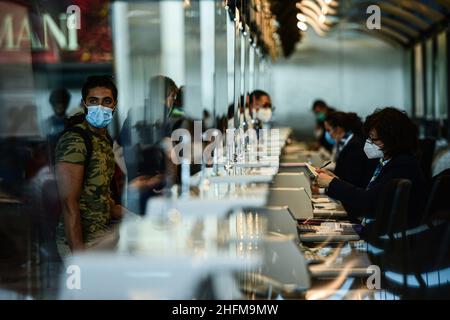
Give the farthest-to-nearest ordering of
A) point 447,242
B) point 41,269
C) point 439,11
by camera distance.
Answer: point 439,11 < point 41,269 < point 447,242

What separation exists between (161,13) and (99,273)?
487cm

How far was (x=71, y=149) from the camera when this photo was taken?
14.5 feet

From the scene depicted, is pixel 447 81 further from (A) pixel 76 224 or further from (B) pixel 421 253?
(A) pixel 76 224

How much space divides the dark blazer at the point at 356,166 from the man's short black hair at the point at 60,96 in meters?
2.99

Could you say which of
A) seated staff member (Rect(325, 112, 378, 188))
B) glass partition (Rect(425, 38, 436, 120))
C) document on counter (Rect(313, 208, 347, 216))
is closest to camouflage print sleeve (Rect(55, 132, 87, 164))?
document on counter (Rect(313, 208, 347, 216))

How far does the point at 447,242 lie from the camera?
4.71 metres

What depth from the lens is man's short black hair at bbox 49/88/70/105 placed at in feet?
30.5

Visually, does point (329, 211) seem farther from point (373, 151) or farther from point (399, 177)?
point (399, 177)

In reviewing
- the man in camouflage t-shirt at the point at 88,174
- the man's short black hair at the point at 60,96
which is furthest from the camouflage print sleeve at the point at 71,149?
the man's short black hair at the point at 60,96

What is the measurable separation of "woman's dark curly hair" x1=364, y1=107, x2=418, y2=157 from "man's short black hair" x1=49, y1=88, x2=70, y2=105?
15.4 ft

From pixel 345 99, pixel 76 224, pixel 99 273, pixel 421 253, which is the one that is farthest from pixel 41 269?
pixel 345 99

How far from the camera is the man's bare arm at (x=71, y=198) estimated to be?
14.1 ft

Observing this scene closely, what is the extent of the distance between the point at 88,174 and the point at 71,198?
8.5 inches

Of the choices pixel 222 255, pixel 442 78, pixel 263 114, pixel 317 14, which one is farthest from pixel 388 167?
pixel 317 14
